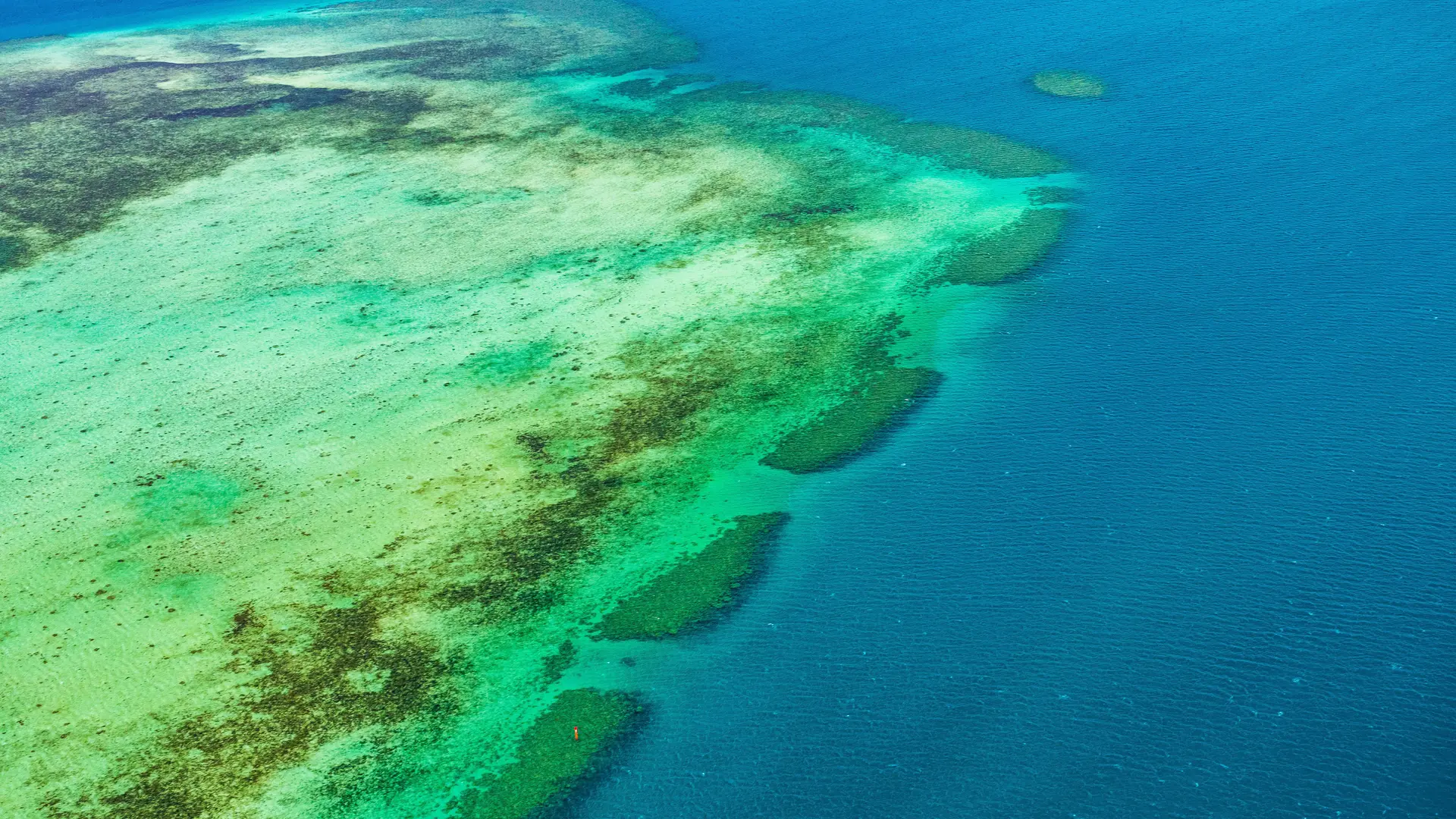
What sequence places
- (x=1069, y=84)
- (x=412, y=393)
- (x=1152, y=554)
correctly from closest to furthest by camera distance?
1. (x=1152, y=554)
2. (x=412, y=393)
3. (x=1069, y=84)

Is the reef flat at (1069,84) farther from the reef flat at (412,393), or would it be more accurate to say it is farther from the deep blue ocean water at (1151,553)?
the deep blue ocean water at (1151,553)

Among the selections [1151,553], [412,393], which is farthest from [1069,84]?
[412,393]

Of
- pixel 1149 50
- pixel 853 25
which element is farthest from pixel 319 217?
pixel 1149 50

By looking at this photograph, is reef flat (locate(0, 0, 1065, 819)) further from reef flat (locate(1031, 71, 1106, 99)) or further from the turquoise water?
reef flat (locate(1031, 71, 1106, 99))

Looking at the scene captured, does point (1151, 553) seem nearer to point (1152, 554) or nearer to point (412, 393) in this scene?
point (1152, 554)

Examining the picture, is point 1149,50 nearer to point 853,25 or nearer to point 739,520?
point 853,25

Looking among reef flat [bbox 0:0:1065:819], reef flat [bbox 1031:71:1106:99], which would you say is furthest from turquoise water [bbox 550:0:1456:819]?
reef flat [bbox 1031:71:1106:99]
